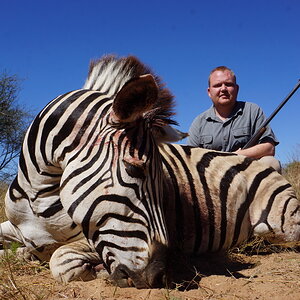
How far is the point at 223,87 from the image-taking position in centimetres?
523

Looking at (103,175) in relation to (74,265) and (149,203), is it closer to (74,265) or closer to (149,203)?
(149,203)

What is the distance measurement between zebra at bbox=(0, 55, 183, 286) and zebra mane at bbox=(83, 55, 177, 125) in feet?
0.05

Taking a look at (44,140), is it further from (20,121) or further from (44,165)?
(20,121)

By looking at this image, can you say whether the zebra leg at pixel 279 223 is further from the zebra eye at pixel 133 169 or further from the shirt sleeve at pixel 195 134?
the shirt sleeve at pixel 195 134

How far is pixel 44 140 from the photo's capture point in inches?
99.3

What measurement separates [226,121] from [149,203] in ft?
10.4

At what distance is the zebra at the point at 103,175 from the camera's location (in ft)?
6.86

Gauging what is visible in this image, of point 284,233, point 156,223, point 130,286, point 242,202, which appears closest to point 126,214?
point 156,223

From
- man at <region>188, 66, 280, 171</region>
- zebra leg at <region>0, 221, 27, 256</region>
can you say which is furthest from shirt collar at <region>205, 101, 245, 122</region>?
zebra leg at <region>0, 221, 27, 256</region>

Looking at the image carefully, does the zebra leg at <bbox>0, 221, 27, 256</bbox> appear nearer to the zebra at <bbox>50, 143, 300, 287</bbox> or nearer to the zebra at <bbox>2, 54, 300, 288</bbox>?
the zebra at <bbox>2, 54, 300, 288</bbox>

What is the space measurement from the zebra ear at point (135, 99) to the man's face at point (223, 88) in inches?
123

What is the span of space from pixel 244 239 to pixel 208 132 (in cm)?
199

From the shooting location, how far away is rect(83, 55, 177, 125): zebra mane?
281cm

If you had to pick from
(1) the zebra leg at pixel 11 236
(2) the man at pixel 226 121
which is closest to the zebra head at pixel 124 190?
(1) the zebra leg at pixel 11 236
